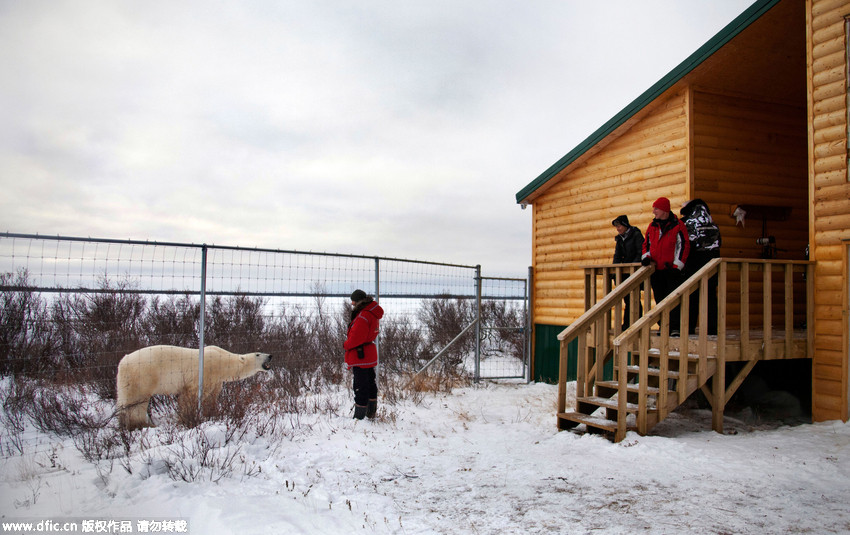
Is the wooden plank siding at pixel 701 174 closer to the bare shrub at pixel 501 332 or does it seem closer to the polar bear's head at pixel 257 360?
the polar bear's head at pixel 257 360

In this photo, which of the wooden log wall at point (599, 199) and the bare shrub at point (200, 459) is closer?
the bare shrub at point (200, 459)

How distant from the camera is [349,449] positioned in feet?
17.7

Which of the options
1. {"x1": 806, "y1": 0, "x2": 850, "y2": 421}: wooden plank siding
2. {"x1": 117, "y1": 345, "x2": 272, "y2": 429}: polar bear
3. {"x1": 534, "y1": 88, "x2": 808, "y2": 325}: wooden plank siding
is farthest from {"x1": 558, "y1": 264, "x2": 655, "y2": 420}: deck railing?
{"x1": 117, "y1": 345, "x2": 272, "y2": 429}: polar bear

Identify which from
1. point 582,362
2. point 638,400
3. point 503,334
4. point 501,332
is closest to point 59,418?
point 582,362

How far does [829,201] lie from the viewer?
21.1 ft

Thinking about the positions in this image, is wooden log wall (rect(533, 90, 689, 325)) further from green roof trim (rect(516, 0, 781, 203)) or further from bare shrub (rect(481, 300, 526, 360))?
bare shrub (rect(481, 300, 526, 360))

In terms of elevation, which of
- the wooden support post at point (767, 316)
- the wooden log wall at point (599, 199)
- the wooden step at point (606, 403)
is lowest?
the wooden step at point (606, 403)

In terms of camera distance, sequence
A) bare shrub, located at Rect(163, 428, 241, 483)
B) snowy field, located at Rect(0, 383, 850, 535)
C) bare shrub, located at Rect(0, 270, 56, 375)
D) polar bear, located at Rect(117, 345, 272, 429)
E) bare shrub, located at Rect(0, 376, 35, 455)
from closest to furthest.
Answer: snowy field, located at Rect(0, 383, 850, 535), bare shrub, located at Rect(163, 428, 241, 483), bare shrub, located at Rect(0, 376, 35, 455), polar bear, located at Rect(117, 345, 272, 429), bare shrub, located at Rect(0, 270, 56, 375)

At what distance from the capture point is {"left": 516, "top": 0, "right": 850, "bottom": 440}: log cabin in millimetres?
6160

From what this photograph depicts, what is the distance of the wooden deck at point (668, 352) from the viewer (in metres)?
5.78

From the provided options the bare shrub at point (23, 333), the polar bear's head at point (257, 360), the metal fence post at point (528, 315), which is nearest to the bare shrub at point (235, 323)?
the bare shrub at point (23, 333)

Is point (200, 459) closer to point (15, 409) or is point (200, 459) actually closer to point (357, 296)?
point (357, 296)

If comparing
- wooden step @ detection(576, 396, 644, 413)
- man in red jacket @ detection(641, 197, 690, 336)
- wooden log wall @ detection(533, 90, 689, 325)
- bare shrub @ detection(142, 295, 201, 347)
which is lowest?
wooden step @ detection(576, 396, 644, 413)

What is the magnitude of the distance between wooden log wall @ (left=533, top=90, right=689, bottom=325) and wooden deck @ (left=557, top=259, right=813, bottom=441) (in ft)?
7.22
